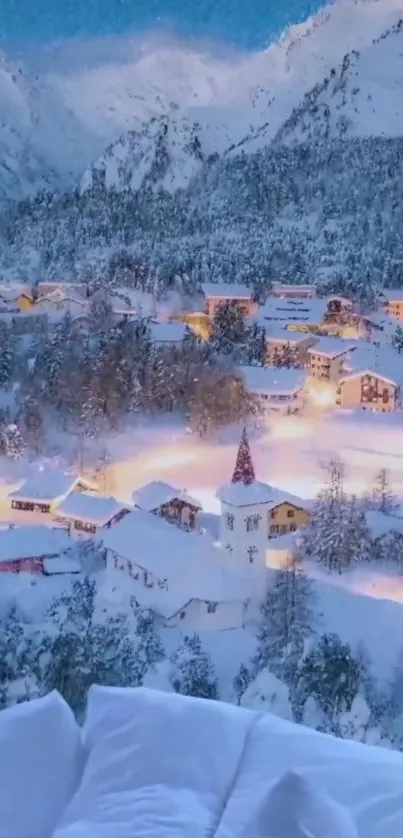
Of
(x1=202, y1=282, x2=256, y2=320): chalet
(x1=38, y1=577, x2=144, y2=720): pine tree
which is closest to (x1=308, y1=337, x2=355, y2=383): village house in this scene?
(x1=202, y1=282, x2=256, y2=320): chalet

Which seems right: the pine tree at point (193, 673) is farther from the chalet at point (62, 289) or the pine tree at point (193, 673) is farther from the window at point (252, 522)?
the chalet at point (62, 289)

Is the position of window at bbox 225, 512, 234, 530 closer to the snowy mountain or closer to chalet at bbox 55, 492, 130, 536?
chalet at bbox 55, 492, 130, 536

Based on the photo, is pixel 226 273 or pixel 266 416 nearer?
pixel 266 416

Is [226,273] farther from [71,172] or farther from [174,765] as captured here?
[174,765]

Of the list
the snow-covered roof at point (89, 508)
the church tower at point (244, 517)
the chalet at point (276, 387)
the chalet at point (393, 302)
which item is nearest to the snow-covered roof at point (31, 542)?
the snow-covered roof at point (89, 508)

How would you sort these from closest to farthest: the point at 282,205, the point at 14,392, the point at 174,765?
the point at 174,765, the point at 14,392, the point at 282,205

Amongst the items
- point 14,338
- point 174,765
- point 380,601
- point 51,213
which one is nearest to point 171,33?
point 380,601

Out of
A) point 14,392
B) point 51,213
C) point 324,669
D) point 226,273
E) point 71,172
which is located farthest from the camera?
point 51,213
